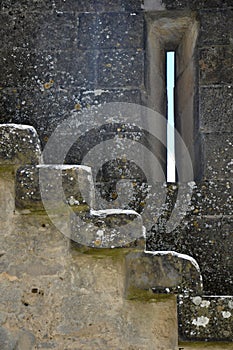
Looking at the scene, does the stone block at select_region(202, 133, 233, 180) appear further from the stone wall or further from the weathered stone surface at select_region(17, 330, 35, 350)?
the weathered stone surface at select_region(17, 330, 35, 350)

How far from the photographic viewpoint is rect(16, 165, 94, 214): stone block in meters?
3.79

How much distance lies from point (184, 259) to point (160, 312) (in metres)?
0.29

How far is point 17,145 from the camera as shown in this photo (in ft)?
12.5

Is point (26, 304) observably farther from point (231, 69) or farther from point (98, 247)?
point (231, 69)

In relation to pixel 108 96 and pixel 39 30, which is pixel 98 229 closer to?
pixel 108 96

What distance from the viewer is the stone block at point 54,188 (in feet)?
→ 12.4

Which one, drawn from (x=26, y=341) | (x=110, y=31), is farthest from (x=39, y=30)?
(x=26, y=341)

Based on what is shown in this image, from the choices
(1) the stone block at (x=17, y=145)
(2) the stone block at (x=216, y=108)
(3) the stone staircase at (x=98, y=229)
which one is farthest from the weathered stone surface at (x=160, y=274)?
(2) the stone block at (x=216, y=108)

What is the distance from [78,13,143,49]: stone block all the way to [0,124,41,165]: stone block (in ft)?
5.08

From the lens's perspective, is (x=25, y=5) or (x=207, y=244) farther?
(x=25, y=5)

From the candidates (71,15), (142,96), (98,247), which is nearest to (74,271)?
(98,247)

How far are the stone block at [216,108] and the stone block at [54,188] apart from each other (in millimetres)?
1466

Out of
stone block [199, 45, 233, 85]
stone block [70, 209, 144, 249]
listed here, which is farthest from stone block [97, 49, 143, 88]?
stone block [70, 209, 144, 249]

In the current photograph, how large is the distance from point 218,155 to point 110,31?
1.07m
